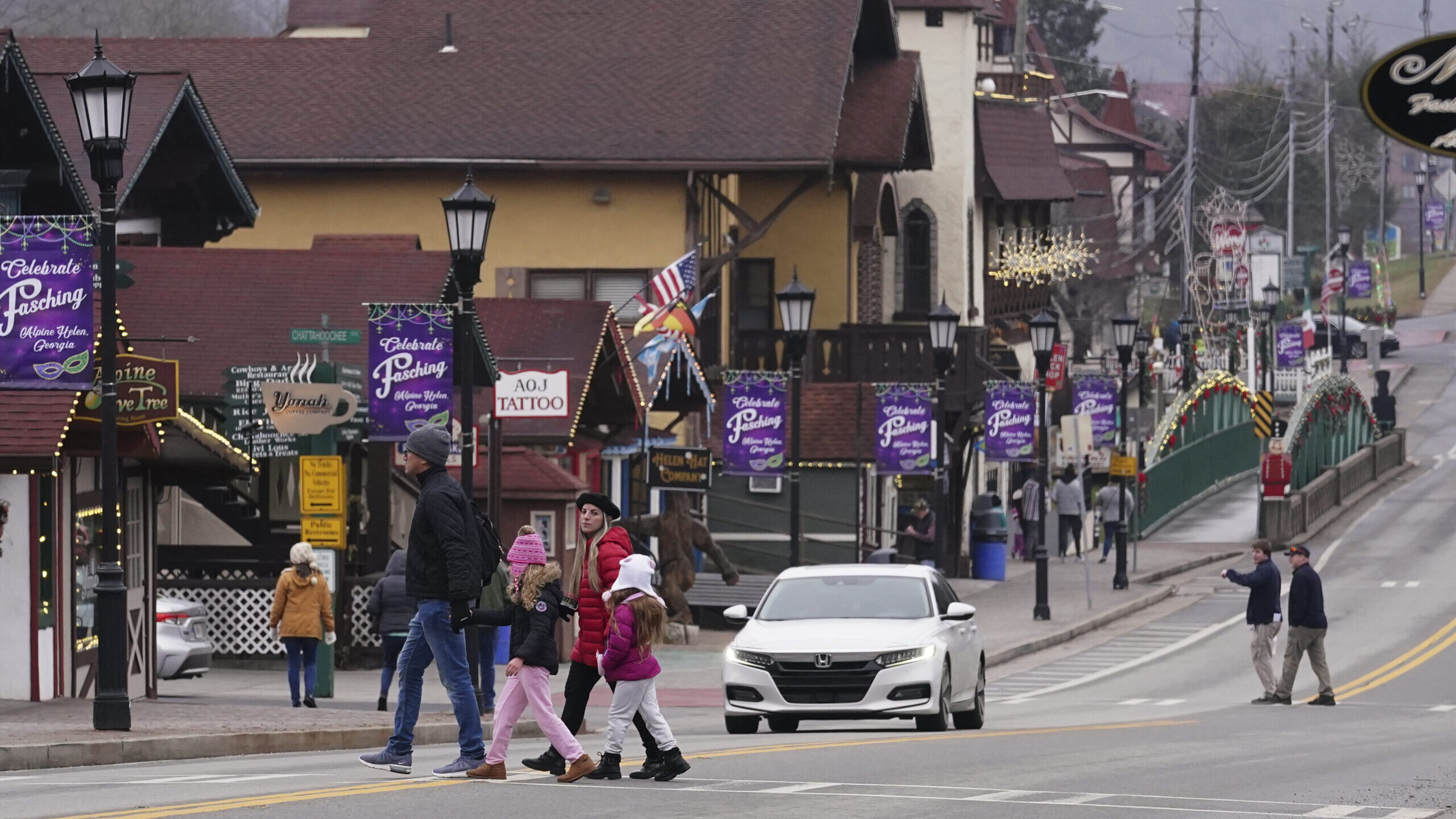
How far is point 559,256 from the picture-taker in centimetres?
3766

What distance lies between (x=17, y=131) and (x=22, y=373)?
19.6 ft

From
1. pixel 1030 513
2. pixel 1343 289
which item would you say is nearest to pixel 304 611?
pixel 1030 513

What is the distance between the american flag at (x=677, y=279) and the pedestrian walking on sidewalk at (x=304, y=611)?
9.85 metres

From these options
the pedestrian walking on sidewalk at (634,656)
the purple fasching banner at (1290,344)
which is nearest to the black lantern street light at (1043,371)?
the pedestrian walking on sidewalk at (634,656)

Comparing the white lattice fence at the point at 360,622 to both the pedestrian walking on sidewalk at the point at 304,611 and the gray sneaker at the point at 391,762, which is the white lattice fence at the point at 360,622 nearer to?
the pedestrian walking on sidewalk at the point at 304,611

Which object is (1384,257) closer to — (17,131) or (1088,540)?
(1088,540)

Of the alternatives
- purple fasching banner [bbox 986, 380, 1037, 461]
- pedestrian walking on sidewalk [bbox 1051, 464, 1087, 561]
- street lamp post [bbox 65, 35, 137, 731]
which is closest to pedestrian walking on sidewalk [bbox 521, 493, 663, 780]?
street lamp post [bbox 65, 35, 137, 731]

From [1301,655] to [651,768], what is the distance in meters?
13.0

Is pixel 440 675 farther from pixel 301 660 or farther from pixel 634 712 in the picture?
pixel 301 660

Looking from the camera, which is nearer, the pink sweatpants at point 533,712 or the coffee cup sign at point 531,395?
the pink sweatpants at point 533,712

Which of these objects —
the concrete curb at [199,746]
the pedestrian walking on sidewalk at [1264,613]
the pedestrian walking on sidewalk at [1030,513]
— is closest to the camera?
the concrete curb at [199,746]

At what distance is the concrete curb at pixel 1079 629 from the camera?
30.8 m

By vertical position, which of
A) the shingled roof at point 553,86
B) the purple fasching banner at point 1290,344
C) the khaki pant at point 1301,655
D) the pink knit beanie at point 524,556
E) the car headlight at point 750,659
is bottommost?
the khaki pant at point 1301,655

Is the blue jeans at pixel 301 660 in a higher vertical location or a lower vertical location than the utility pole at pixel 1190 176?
lower
